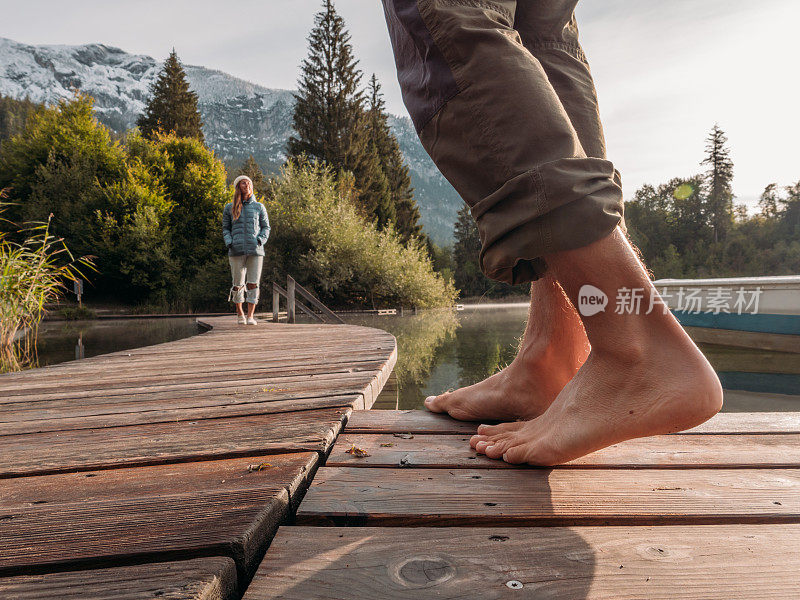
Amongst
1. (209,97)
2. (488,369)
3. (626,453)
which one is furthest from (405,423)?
(209,97)

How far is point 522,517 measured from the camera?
0.56 m

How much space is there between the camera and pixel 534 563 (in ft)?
1.50

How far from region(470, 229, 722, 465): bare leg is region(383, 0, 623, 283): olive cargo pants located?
6 cm

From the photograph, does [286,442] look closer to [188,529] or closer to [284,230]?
[188,529]

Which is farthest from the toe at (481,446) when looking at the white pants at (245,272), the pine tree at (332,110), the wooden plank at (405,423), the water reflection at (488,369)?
the pine tree at (332,110)

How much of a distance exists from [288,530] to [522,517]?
0.28 meters

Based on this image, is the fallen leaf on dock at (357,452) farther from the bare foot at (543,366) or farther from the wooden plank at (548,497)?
the bare foot at (543,366)

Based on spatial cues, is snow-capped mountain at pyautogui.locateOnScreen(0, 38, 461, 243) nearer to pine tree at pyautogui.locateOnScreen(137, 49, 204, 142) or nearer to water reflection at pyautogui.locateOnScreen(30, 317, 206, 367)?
pine tree at pyautogui.locateOnScreen(137, 49, 204, 142)

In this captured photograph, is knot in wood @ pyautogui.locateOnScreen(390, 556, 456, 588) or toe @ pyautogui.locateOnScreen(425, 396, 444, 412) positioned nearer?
knot in wood @ pyautogui.locateOnScreen(390, 556, 456, 588)

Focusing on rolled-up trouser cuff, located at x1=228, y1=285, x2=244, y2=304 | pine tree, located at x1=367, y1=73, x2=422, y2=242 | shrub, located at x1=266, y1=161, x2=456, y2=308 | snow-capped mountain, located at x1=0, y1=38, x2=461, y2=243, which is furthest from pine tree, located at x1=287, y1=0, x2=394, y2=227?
snow-capped mountain, located at x1=0, y1=38, x2=461, y2=243

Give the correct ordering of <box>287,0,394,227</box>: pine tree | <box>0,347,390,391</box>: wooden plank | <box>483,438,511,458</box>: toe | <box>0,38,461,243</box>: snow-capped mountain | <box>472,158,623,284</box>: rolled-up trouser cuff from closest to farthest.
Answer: <box>472,158,623,284</box>: rolled-up trouser cuff < <box>483,438,511,458</box>: toe < <box>0,347,390,391</box>: wooden plank < <box>287,0,394,227</box>: pine tree < <box>0,38,461,243</box>: snow-capped mountain

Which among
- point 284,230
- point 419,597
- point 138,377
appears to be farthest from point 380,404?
point 284,230

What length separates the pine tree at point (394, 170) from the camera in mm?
23562

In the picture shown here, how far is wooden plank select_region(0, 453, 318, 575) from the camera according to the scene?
475mm
